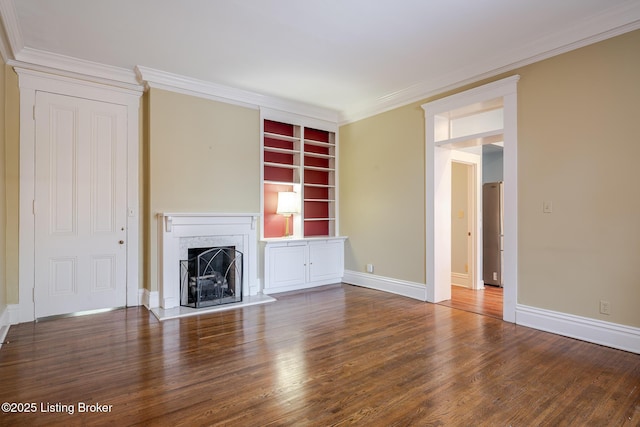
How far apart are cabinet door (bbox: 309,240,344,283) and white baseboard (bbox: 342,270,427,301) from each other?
0.67ft

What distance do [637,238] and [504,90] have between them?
195 centimetres

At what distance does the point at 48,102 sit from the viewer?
3.97 meters

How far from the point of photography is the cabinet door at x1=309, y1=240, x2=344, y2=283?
5695 mm

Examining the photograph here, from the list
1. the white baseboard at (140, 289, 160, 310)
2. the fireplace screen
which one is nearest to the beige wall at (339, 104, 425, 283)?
the fireplace screen

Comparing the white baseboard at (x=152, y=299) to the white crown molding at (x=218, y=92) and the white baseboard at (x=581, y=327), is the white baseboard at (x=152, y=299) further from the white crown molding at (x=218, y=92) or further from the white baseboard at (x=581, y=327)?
the white baseboard at (x=581, y=327)

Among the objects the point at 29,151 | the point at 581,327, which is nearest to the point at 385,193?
the point at 581,327

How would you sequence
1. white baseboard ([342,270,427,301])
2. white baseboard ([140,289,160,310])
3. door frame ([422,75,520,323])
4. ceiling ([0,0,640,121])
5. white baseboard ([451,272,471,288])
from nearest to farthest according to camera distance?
1. ceiling ([0,0,640,121])
2. door frame ([422,75,520,323])
3. white baseboard ([140,289,160,310])
4. white baseboard ([342,270,427,301])
5. white baseboard ([451,272,471,288])

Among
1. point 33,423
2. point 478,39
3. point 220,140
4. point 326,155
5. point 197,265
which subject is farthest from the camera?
point 326,155

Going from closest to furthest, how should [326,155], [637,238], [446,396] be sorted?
[446,396]
[637,238]
[326,155]

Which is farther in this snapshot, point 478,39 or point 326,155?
point 326,155

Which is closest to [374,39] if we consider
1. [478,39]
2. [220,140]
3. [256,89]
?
[478,39]

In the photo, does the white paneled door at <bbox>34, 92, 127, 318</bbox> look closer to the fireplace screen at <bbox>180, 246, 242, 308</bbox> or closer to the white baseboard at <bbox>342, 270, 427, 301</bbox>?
the fireplace screen at <bbox>180, 246, 242, 308</bbox>

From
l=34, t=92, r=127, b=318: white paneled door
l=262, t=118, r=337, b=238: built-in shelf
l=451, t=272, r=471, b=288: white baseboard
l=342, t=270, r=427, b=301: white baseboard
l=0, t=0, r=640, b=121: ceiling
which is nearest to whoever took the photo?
l=0, t=0, r=640, b=121: ceiling

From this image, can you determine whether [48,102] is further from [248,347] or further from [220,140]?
[248,347]
